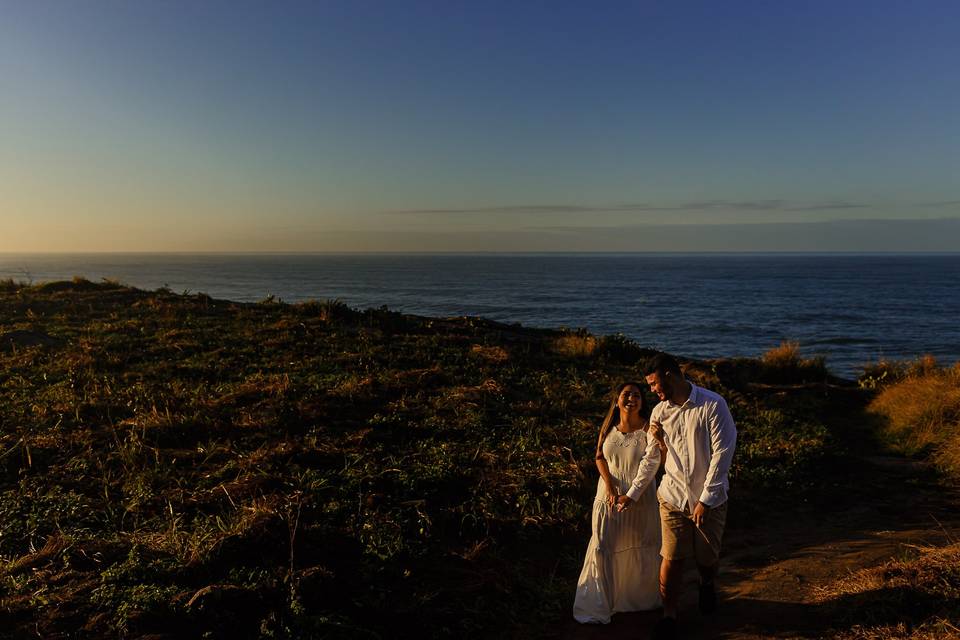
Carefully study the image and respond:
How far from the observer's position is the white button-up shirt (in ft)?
13.8

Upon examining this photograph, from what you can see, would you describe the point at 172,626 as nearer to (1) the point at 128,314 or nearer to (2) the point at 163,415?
(2) the point at 163,415

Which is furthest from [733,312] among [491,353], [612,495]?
[612,495]

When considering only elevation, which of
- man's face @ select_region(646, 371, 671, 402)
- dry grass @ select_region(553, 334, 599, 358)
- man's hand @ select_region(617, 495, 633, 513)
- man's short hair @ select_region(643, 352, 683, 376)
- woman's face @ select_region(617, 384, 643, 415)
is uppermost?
man's short hair @ select_region(643, 352, 683, 376)

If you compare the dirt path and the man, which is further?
the dirt path

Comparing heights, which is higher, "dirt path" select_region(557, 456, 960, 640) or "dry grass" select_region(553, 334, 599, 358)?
"dry grass" select_region(553, 334, 599, 358)

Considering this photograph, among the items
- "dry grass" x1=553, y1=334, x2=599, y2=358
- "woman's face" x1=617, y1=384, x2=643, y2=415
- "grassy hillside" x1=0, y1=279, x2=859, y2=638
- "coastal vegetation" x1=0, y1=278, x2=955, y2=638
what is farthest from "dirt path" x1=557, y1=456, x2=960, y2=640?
"dry grass" x1=553, y1=334, x2=599, y2=358

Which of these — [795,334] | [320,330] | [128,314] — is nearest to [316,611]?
[320,330]

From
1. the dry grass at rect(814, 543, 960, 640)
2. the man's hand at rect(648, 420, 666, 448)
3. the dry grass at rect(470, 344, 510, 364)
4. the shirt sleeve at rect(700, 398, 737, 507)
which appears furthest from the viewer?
the dry grass at rect(470, 344, 510, 364)

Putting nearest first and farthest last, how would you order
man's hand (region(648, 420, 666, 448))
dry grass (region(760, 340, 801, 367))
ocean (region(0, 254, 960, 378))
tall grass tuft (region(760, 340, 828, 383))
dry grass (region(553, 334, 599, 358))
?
Result: man's hand (region(648, 420, 666, 448)), dry grass (region(553, 334, 599, 358)), tall grass tuft (region(760, 340, 828, 383)), dry grass (region(760, 340, 801, 367)), ocean (region(0, 254, 960, 378))

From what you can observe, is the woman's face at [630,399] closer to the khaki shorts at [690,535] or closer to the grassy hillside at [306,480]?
the khaki shorts at [690,535]

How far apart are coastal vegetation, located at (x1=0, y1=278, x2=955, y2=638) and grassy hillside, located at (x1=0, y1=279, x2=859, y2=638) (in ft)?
0.09

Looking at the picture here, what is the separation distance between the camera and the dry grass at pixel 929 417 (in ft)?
28.8

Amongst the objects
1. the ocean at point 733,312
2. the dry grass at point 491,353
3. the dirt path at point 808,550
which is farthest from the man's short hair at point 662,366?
the ocean at point 733,312

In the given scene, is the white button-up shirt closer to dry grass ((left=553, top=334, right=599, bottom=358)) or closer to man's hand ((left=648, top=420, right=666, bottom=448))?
man's hand ((left=648, top=420, right=666, bottom=448))
